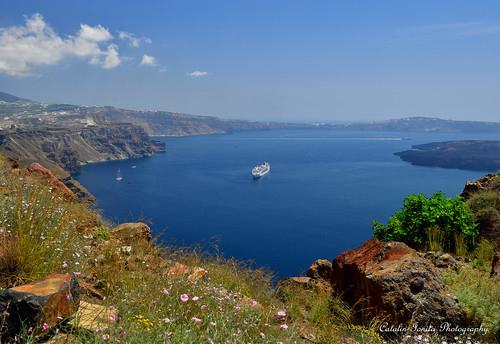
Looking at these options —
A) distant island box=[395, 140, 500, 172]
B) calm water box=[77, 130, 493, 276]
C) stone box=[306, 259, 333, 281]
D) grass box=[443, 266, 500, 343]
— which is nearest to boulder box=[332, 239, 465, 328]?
grass box=[443, 266, 500, 343]

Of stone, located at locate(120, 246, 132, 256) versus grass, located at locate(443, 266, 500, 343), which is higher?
stone, located at locate(120, 246, 132, 256)

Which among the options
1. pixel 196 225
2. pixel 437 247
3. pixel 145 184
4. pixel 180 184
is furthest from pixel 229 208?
pixel 437 247

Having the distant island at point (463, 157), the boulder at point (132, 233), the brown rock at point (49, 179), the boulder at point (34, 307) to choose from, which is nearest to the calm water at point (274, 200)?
the distant island at point (463, 157)

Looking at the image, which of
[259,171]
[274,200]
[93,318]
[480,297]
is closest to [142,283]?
[93,318]

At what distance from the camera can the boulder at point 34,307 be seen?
285 centimetres

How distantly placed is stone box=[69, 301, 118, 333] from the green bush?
6.16 metres

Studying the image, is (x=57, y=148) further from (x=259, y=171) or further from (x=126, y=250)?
(x=126, y=250)

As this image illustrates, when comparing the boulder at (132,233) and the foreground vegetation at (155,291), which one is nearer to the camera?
the foreground vegetation at (155,291)

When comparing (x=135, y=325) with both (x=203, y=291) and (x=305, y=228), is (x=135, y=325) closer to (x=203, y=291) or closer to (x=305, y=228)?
(x=203, y=291)

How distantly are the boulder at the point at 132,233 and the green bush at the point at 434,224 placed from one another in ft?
15.0

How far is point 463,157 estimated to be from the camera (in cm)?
13450

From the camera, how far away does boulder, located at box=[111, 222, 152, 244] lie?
6.77m

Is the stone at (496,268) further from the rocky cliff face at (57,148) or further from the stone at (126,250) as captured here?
the rocky cliff face at (57,148)

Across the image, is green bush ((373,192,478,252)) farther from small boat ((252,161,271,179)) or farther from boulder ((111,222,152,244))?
small boat ((252,161,271,179))
